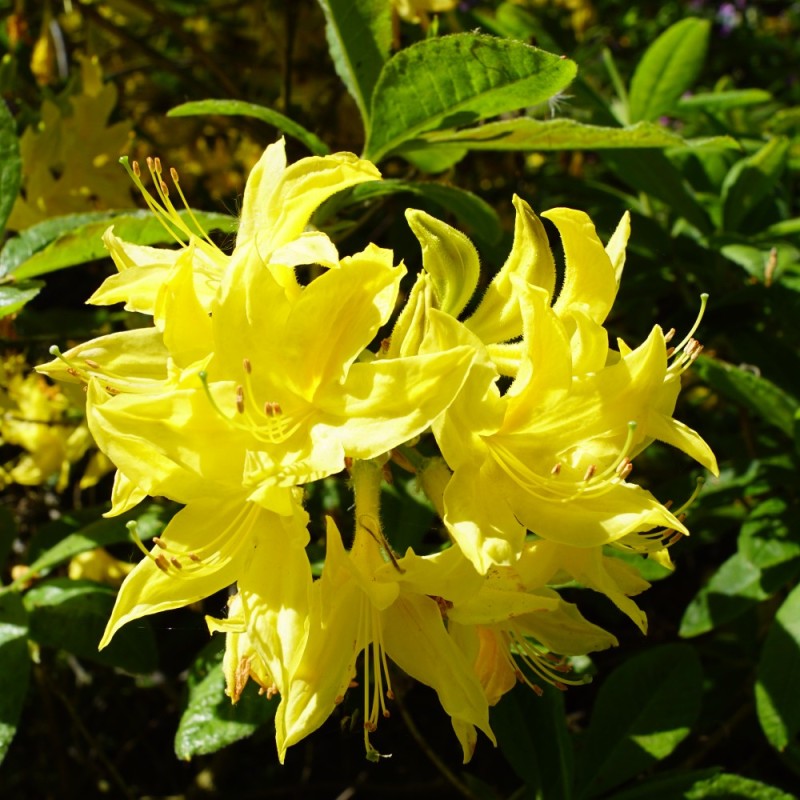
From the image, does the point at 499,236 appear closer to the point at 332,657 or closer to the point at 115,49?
the point at 332,657

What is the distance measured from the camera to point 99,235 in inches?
53.7

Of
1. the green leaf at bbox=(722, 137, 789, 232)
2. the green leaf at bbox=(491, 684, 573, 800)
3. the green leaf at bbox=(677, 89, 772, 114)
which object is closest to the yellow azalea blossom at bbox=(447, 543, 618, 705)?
the green leaf at bbox=(491, 684, 573, 800)

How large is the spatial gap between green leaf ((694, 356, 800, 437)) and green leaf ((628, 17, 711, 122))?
814 mm

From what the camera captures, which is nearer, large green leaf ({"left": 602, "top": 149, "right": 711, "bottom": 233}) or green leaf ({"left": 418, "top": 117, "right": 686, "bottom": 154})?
green leaf ({"left": 418, "top": 117, "right": 686, "bottom": 154})

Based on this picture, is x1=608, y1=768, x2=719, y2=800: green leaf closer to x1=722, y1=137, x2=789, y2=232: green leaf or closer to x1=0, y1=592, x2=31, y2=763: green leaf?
x1=0, y1=592, x2=31, y2=763: green leaf

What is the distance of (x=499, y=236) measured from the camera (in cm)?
164

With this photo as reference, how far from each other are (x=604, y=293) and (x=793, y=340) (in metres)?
1.13

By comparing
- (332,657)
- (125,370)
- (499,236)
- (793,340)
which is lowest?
(793,340)

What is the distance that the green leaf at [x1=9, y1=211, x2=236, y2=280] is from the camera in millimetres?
1352

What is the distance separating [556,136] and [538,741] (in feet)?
3.17

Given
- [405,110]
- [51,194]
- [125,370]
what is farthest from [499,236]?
[51,194]

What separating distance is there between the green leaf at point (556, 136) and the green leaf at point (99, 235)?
32cm

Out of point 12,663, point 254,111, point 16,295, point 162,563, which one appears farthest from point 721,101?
point 12,663

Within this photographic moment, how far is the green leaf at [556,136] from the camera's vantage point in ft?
4.28
